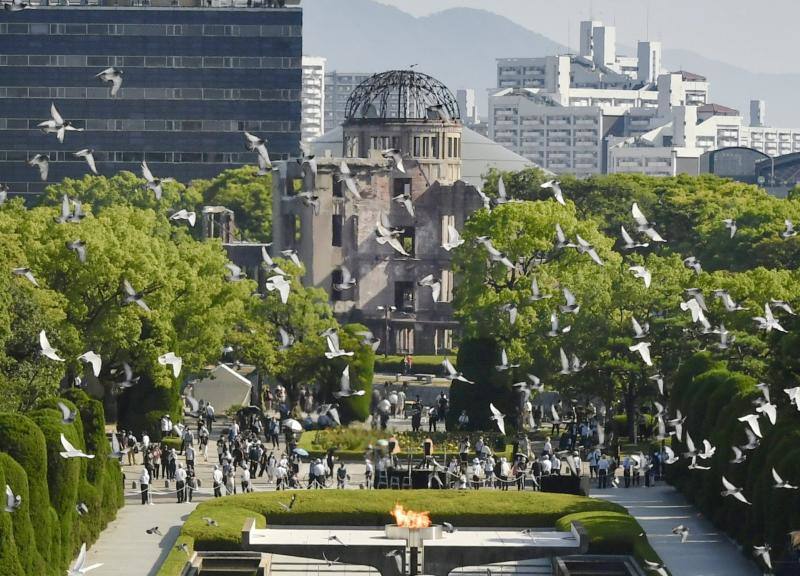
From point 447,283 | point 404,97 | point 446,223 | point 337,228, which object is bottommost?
point 447,283

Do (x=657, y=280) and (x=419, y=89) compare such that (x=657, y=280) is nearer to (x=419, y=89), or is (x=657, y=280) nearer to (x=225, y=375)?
(x=225, y=375)

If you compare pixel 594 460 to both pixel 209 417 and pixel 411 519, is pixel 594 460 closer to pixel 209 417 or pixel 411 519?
pixel 411 519

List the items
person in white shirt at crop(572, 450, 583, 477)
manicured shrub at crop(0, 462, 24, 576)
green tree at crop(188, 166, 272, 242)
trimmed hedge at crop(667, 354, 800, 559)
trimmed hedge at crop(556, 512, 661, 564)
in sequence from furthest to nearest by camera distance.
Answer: green tree at crop(188, 166, 272, 242)
person in white shirt at crop(572, 450, 583, 477)
trimmed hedge at crop(556, 512, 661, 564)
trimmed hedge at crop(667, 354, 800, 559)
manicured shrub at crop(0, 462, 24, 576)

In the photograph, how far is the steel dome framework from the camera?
545ft

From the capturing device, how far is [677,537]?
76875 mm

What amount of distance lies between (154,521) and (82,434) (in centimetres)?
566

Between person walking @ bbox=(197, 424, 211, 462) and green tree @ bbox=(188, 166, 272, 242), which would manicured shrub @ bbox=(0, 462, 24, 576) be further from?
green tree @ bbox=(188, 166, 272, 242)

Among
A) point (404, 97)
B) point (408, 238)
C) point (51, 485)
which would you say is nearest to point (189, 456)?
point (51, 485)

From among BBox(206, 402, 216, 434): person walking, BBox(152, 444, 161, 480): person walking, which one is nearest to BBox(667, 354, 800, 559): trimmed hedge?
BBox(152, 444, 161, 480): person walking

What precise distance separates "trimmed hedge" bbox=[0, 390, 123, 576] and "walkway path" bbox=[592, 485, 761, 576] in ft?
55.3

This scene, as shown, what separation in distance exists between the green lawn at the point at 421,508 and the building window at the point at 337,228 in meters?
78.2

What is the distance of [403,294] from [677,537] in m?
85.2

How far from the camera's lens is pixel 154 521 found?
7994cm

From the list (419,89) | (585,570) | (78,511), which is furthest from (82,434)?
(419,89)
